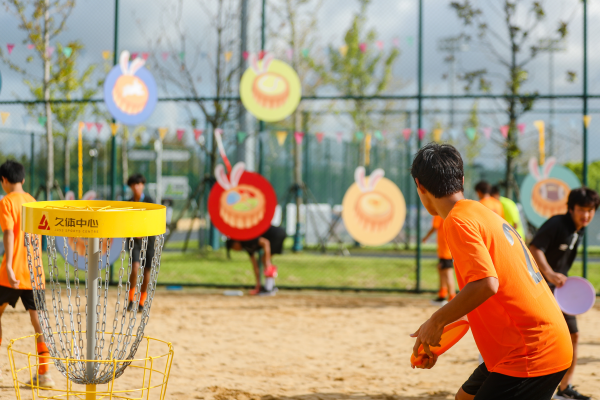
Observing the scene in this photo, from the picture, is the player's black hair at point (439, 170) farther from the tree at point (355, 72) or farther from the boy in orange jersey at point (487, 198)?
the tree at point (355, 72)

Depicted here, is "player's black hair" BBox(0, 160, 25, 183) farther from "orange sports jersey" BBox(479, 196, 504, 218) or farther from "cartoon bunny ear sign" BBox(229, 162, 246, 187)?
"orange sports jersey" BBox(479, 196, 504, 218)

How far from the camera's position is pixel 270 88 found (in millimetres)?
8375

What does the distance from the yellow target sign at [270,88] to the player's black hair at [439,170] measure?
629cm

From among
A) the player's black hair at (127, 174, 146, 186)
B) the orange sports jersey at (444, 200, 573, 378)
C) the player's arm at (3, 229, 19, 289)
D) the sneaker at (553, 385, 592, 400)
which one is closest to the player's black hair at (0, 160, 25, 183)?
the player's arm at (3, 229, 19, 289)

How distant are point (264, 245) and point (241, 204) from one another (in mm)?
699

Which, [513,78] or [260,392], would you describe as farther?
[513,78]

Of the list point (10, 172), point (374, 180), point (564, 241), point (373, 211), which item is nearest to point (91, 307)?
point (10, 172)

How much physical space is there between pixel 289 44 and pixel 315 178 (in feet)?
10.2

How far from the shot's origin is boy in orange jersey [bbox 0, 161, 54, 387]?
3752mm

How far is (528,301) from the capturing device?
6.59ft

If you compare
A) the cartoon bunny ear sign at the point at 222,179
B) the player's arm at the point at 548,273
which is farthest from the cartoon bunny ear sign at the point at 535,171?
the player's arm at the point at 548,273

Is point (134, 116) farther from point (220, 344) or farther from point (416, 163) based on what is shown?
point (416, 163)

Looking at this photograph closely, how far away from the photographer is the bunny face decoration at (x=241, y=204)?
797cm

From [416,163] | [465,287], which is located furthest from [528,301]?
[416,163]
